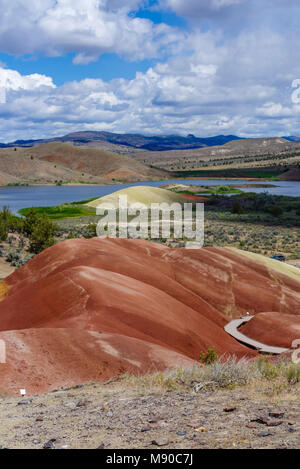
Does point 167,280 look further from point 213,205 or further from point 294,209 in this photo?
point 213,205

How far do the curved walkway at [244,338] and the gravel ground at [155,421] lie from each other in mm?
9113

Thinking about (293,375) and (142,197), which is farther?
(142,197)

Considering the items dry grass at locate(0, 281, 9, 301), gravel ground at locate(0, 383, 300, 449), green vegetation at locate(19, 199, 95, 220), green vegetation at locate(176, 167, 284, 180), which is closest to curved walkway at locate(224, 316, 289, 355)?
gravel ground at locate(0, 383, 300, 449)

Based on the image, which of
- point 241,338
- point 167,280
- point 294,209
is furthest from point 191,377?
point 294,209

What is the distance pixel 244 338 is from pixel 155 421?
12.4 m

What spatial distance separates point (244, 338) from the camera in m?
18.5

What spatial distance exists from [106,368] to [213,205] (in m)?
89.1

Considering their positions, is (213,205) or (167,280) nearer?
(167,280)

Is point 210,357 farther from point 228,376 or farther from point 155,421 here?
point 155,421

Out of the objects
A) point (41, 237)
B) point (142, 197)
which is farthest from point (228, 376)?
point (142, 197)

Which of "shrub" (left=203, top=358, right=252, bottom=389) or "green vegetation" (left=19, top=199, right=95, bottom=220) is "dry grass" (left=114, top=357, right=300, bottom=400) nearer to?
"shrub" (left=203, top=358, right=252, bottom=389)

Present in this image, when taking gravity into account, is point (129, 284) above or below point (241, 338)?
above
